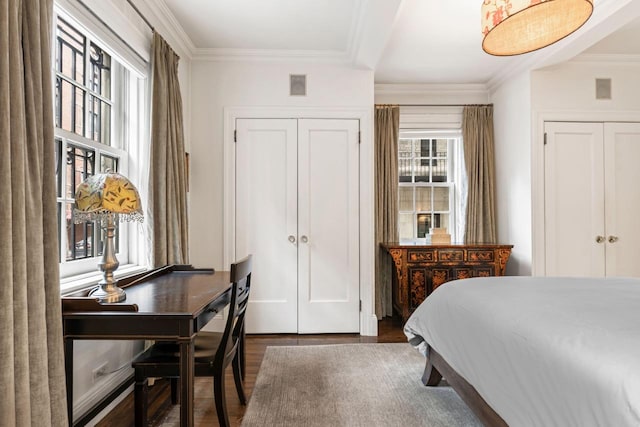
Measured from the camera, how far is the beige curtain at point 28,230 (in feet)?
3.91

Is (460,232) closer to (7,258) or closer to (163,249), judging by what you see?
(163,249)

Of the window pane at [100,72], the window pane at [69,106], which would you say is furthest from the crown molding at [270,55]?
the window pane at [69,106]

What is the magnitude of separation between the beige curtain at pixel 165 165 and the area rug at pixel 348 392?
110 centimetres

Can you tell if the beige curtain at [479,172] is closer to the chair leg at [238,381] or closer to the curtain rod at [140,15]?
the chair leg at [238,381]

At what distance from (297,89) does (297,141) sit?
0.48 m

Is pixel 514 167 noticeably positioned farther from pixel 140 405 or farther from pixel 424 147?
pixel 140 405

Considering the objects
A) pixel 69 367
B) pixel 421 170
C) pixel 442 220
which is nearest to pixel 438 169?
pixel 421 170

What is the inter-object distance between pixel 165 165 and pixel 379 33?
71.2 inches

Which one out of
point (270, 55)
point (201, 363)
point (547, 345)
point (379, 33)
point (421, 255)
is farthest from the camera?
point (421, 255)

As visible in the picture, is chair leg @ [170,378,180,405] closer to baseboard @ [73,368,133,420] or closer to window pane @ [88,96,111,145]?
baseboard @ [73,368,133,420]

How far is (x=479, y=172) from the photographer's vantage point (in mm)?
4230

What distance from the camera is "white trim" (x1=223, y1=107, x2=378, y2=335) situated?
3562 millimetres

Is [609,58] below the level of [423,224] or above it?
above

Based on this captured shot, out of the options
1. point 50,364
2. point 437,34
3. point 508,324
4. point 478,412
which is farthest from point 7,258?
point 437,34
